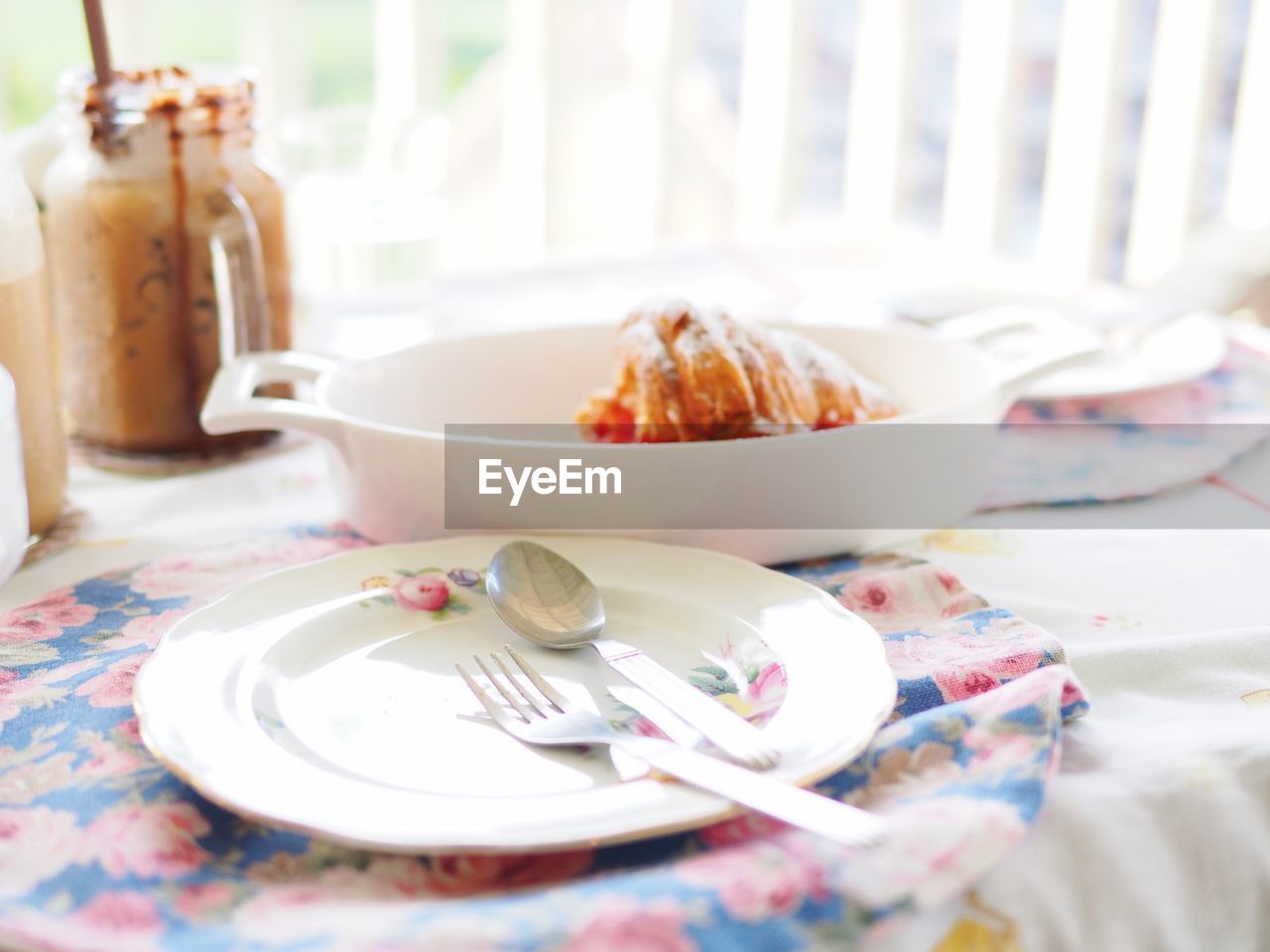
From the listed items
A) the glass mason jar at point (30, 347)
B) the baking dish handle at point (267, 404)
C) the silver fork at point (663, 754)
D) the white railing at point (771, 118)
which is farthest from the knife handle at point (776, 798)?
the white railing at point (771, 118)

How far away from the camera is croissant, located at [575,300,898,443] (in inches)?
25.8

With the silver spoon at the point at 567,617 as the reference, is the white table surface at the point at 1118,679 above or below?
below

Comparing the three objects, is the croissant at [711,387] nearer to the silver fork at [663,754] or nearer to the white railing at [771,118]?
the silver fork at [663,754]

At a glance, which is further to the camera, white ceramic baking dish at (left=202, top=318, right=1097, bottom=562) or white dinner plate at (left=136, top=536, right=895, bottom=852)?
white ceramic baking dish at (left=202, top=318, right=1097, bottom=562)

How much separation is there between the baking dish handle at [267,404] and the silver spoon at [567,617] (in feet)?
0.42

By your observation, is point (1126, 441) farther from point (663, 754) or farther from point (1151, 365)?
point (663, 754)

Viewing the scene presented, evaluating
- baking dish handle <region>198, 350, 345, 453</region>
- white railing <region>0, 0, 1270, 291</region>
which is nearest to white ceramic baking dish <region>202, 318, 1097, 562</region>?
baking dish handle <region>198, 350, 345, 453</region>

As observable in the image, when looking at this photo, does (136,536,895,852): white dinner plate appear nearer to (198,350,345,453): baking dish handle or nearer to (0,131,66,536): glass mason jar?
(198,350,345,453): baking dish handle

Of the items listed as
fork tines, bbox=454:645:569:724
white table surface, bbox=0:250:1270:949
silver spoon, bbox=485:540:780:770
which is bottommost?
white table surface, bbox=0:250:1270:949

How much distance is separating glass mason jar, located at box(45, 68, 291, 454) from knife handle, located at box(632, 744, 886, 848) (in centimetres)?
48

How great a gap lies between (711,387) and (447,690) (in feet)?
0.77

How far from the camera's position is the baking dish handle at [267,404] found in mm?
638

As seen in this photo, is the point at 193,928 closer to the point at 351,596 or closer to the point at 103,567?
the point at 351,596

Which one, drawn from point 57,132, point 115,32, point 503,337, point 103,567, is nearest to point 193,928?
point 103,567
